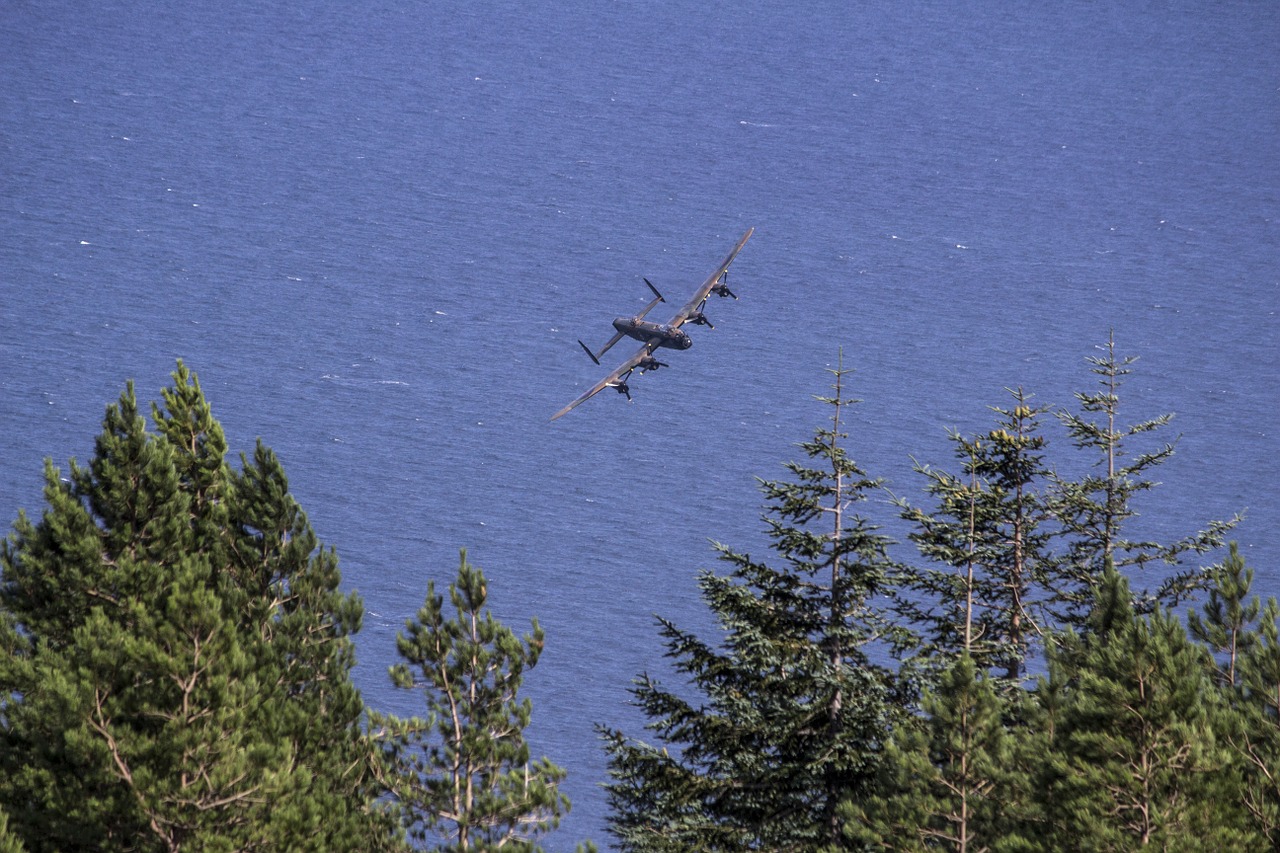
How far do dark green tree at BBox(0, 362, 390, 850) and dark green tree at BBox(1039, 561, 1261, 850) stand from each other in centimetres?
936

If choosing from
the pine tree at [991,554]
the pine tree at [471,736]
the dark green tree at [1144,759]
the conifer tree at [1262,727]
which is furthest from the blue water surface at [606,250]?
the dark green tree at [1144,759]

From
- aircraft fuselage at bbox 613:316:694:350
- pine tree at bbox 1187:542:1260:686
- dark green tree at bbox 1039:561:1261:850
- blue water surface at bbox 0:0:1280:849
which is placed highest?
blue water surface at bbox 0:0:1280:849

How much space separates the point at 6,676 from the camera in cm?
2188

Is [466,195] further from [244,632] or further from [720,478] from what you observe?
[244,632]

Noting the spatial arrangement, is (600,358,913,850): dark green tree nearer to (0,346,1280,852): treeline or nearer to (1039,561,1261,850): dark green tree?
(0,346,1280,852): treeline

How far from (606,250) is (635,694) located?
38251 millimetres

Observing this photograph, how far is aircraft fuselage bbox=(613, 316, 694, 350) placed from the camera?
1651 inches

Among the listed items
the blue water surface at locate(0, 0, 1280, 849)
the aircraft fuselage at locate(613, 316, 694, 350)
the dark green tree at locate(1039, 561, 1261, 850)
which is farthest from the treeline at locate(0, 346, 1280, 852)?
the blue water surface at locate(0, 0, 1280, 849)

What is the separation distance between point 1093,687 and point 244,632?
11.4 meters

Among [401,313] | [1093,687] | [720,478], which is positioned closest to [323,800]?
[1093,687]

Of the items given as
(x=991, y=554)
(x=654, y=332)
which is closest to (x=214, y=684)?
(x=991, y=554)

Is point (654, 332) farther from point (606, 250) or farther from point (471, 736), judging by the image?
point (471, 736)

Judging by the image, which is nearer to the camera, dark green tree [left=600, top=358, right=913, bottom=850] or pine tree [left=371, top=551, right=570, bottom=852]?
pine tree [left=371, top=551, right=570, bottom=852]

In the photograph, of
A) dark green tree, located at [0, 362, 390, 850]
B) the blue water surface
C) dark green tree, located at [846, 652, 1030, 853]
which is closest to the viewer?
dark green tree, located at [846, 652, 1030, 853]
